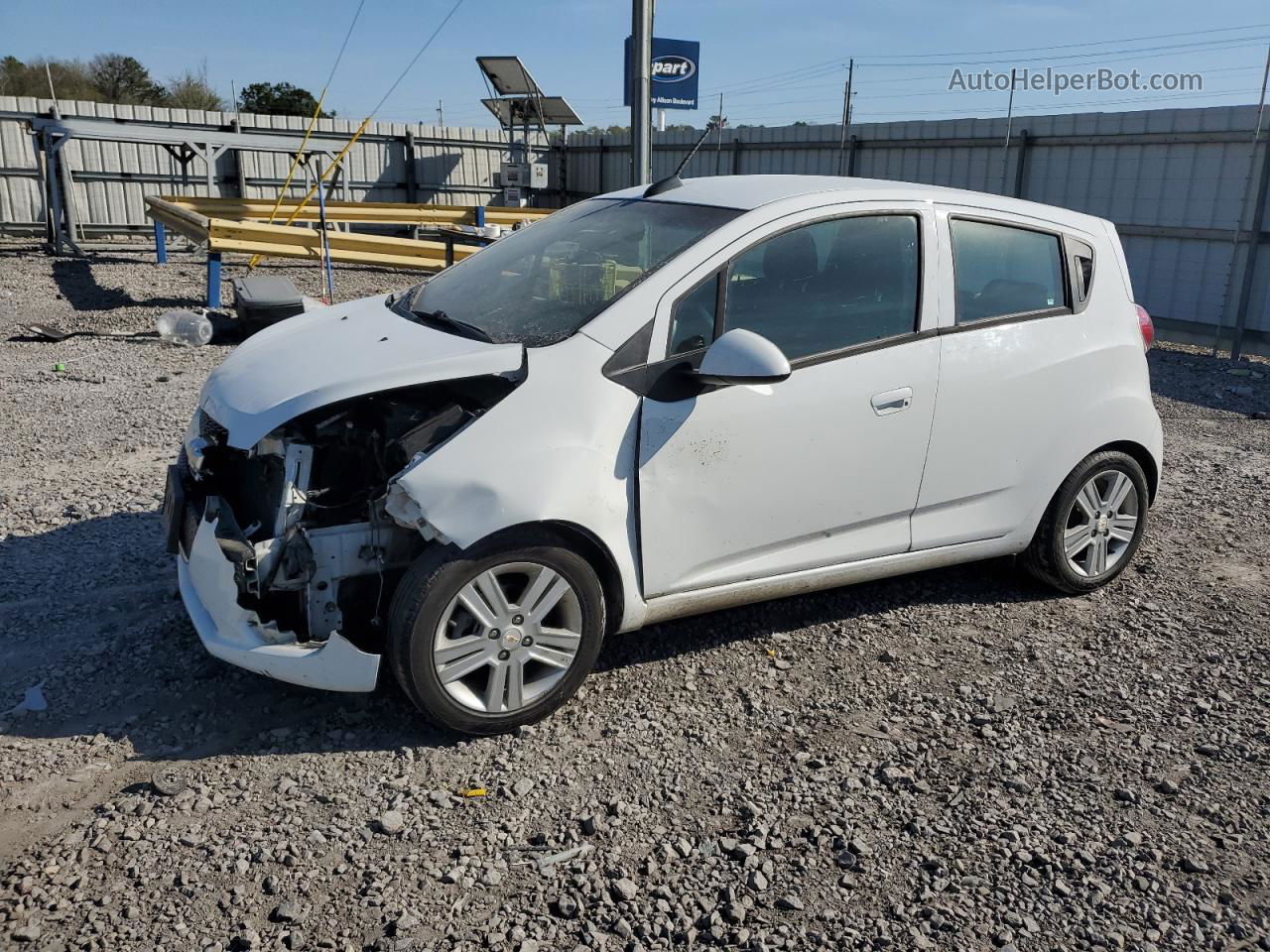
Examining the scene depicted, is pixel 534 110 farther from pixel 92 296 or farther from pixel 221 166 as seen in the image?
pixel 92 296

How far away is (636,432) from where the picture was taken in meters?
3.57

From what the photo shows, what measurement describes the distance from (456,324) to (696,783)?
1889mm

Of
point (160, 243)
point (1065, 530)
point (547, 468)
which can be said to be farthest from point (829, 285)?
point (160, 243)

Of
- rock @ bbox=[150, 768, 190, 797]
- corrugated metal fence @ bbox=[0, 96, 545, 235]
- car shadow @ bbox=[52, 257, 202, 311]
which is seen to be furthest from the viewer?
corrugated metal fence @ bbox=[0, 96, 545, 235]

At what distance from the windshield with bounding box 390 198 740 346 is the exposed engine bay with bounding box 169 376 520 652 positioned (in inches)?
15.5

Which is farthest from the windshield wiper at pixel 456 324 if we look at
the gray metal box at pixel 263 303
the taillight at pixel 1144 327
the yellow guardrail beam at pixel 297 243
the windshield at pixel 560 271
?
the yellow guardrail beam at pixel 297 243

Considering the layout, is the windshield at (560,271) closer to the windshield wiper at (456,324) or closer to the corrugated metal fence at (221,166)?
the windshield wiper at (456,324)

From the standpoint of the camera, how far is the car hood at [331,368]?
11.2 feet

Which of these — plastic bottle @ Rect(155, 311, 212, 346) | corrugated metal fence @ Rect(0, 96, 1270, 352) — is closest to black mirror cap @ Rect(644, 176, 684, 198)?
plastic bottle @ Rect(155, 311, 212, 346)

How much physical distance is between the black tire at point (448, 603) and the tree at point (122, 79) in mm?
46860

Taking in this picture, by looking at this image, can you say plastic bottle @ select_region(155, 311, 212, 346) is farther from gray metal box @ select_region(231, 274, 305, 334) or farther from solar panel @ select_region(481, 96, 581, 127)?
solar panel @ select_region(481, 96, 581, 127)

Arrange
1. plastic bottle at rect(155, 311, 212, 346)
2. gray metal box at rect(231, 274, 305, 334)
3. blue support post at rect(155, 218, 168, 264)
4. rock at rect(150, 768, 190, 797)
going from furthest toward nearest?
blue support post at rect(155, 218, 168, 264)
plastic bottle at rect(155, 311, 212, 346)
gray metal box at rect(231, 274, 305, 334)
rock at rect(150, 768, 190, 797)

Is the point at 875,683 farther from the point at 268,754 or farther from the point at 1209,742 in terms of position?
the point at 268,754

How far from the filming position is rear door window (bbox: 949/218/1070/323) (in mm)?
4309
